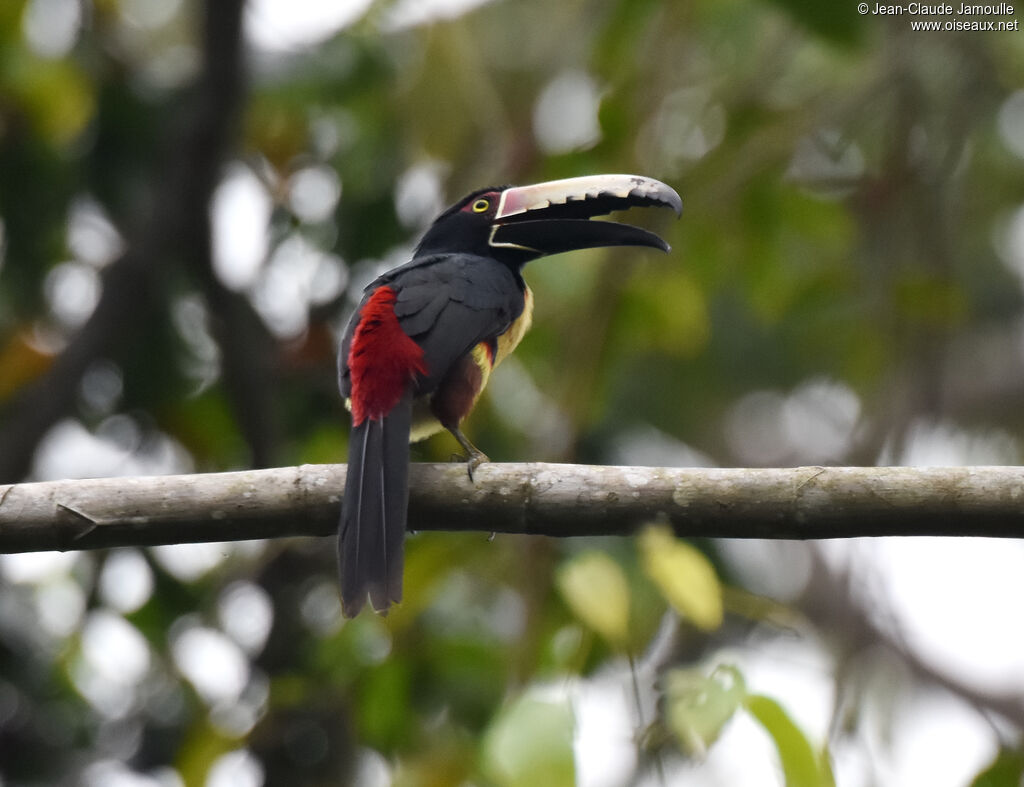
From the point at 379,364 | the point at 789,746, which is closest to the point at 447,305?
the point at 379,364

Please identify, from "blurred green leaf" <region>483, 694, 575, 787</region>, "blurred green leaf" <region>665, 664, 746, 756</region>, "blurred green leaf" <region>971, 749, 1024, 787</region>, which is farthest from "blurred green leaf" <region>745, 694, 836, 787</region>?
"blurred green leaf" <region>971, 749, 1024, 787</region>

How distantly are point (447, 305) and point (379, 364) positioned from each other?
337 millimetres

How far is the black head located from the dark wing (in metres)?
0.20

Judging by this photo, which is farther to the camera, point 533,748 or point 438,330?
point 438,330

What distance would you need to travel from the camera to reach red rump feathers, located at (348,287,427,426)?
3137 millimetres

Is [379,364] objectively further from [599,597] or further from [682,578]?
[682,578]

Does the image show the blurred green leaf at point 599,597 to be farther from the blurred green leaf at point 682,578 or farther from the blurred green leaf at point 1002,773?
the blurred green leaf at point 1002,773

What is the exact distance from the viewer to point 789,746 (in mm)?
2379

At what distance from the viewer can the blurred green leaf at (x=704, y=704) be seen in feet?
7.78

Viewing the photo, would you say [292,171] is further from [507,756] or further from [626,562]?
[507,756]

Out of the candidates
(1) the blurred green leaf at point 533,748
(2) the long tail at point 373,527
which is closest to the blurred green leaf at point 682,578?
(1) the blurred green leaf at point 533,748

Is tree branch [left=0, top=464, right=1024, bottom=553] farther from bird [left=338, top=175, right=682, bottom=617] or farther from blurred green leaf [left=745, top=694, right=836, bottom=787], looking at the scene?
blurred green leaf [left=745, top=694, right=836, bottom=787]

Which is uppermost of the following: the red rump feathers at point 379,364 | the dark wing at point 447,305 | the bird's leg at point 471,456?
the dark wing at point 447,305

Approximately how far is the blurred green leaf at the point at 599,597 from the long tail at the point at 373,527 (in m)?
0.39
